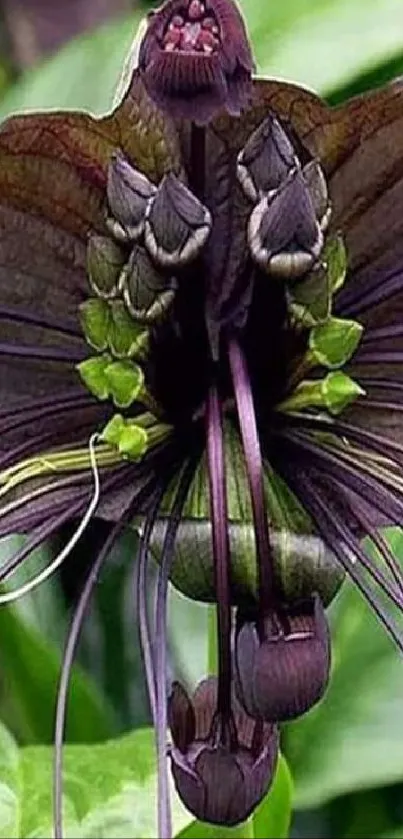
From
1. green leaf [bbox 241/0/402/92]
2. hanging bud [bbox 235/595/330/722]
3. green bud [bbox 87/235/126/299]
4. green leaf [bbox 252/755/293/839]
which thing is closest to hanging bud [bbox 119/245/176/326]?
green bud [bbox 87/235/126/299]

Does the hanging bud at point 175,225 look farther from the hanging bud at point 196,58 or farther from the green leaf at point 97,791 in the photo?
the green leaf at point 97,791

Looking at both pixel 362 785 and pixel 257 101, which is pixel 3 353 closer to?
pixel 257 101

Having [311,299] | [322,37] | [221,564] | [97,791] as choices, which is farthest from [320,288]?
[322,37]

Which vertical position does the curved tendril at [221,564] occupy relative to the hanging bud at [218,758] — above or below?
above

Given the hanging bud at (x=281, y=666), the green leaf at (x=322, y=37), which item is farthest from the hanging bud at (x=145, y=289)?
the green leaf at (x=322, y=37)

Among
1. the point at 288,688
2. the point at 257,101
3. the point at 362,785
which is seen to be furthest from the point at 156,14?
the point at 362,785

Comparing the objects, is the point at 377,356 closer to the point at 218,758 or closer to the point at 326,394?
the point at 326,394
